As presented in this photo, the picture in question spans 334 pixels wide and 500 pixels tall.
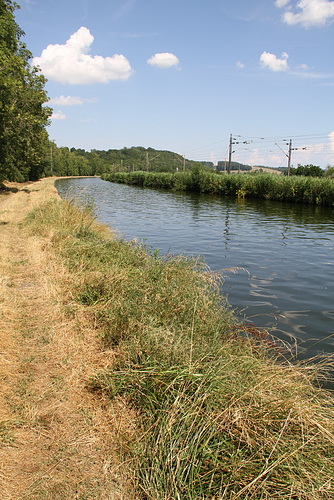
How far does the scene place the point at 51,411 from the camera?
2973 millimetres

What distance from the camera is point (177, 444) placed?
2.39 metres

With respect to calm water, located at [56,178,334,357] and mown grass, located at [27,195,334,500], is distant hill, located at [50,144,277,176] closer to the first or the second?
calm water, located at [56,178,334,357]

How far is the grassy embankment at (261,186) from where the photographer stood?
25000 mm

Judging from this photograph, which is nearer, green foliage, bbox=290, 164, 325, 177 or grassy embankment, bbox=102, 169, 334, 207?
grassy embankment, bbox=102, 169, 334, 207

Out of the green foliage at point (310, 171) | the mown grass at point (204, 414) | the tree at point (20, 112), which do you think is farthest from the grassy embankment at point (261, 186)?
the mown grass at point (204, 414)

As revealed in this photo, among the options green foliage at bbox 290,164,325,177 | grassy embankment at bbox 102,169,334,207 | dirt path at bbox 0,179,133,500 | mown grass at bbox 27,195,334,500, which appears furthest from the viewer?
green foliage at bbox 290,164,325,177

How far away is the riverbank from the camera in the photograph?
223cm

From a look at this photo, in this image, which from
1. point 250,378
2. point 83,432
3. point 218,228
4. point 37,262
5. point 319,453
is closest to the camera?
point 319,453

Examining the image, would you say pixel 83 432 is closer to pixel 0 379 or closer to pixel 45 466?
pixel 45 466

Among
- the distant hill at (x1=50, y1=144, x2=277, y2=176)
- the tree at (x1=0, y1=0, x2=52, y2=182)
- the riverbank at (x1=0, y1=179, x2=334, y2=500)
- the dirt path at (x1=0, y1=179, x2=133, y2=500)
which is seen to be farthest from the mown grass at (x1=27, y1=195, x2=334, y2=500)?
the distant hill at (x1=50, y1=144, x2=277, y2=176)

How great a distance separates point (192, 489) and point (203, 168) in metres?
42.7

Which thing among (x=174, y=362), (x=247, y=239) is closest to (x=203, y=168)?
(x=247, y=239)

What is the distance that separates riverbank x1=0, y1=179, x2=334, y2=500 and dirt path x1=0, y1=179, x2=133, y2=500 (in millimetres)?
10

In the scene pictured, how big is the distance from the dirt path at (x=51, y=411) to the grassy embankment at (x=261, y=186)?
23.7 meters
